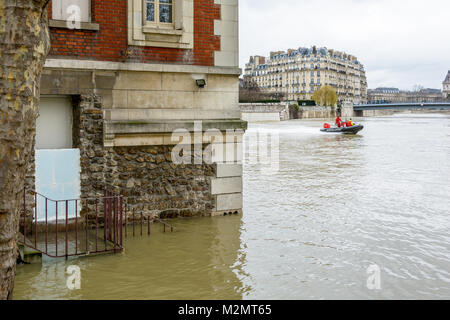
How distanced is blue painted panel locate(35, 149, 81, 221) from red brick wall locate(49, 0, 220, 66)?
1.71 m

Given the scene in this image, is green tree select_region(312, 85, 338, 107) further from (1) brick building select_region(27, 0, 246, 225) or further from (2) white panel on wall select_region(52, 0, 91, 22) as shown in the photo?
(2) white panel on wall select_region(52, 0, 91, 22)

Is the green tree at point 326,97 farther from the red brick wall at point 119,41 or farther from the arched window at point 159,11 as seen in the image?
the arched window at point 159,11

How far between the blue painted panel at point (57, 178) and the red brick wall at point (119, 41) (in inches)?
67.4

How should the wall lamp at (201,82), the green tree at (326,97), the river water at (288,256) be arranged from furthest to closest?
the green tree at (326,97) < the wall lamp at (201,82) < the river water at (288,256)

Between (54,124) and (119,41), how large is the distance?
75.3 inches

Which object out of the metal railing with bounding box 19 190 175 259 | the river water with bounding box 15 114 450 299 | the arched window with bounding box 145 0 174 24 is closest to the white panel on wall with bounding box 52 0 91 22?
the arched window with bounding box 145 0 174 24

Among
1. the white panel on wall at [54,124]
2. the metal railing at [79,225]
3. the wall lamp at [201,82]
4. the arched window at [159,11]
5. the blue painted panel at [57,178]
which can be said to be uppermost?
the arched window at [159,11]

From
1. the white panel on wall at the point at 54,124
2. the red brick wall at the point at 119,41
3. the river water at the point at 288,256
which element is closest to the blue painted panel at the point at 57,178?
the white panel on wall at the point at 54,124

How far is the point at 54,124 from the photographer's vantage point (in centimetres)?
931

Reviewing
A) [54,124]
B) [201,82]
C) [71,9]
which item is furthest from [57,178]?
[201,82]

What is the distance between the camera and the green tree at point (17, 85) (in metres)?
3.71

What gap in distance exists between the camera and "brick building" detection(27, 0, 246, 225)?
8.97 meters
